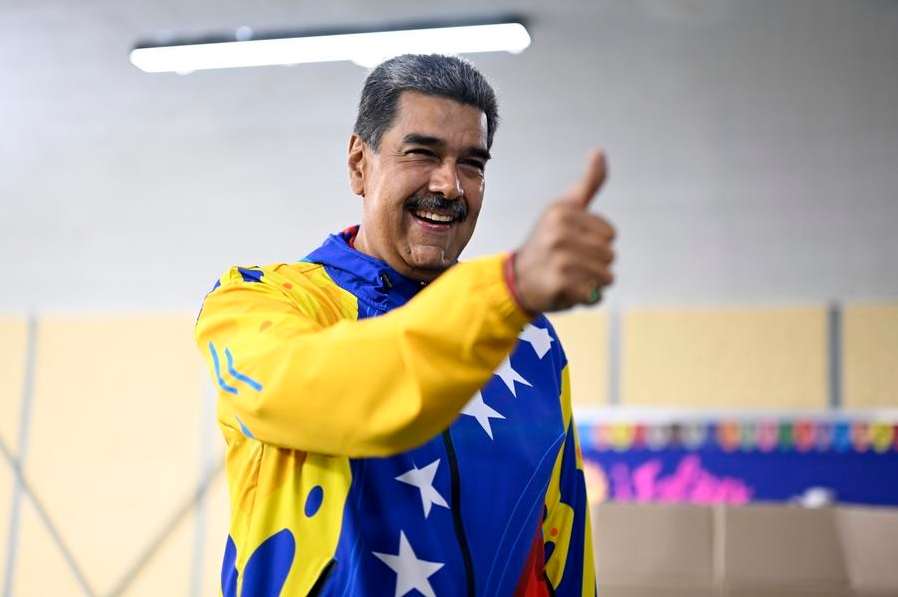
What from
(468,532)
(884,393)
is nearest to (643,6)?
(884,393)

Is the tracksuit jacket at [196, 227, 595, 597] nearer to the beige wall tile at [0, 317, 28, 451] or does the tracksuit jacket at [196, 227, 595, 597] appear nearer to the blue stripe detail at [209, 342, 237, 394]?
the blue stripe detail at [209, 342, 237, 394]

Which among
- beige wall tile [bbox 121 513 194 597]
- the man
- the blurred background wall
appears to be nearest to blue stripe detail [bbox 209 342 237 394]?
the man

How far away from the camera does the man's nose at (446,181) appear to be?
Result: 1109 mm

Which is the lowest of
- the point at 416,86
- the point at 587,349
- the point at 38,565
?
the point at 38,565

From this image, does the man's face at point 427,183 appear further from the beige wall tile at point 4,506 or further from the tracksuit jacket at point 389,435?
the beige wall tile at point 4,506

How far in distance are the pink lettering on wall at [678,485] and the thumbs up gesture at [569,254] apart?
314cm

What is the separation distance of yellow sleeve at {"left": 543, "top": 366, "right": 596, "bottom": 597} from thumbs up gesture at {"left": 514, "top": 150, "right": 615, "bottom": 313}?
1.87ft

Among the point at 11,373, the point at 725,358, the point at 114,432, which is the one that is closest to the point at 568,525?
the point at 725,358

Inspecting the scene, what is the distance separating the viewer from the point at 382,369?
0.74 metres

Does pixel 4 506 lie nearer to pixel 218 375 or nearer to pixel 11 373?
pixel 11 373

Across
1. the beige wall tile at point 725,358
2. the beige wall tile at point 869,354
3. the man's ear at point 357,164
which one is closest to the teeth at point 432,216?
the man's ear at point 357,164

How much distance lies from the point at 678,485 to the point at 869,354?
0.87 metres

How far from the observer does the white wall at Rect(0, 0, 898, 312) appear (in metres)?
3.55

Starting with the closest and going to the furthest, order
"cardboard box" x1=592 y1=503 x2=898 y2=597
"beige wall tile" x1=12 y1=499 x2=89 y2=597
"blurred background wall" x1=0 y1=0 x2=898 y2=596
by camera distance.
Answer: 1. "cardboard box" x1=592 y1=503 x2=898 y2=597
2. "blurred background wall" x1=0 y1=0 x2=898 y2=596
3. "beige wall tile" x1=12 y1=499 x2=89 y2=597
